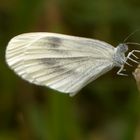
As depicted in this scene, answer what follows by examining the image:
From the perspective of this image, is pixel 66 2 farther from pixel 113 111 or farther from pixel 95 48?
pixel 95 48

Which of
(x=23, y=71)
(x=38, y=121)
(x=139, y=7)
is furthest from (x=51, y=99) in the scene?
(x=139, y=7)

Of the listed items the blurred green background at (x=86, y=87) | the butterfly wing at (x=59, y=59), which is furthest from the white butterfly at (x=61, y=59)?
the blurred green background at (x=86, y=87)

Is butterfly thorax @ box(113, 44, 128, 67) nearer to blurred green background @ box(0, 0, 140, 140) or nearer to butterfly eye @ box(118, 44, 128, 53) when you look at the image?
butterfly eye @ box(118, 44, 128, 53)

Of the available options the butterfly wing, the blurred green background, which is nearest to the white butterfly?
the butterfly wing

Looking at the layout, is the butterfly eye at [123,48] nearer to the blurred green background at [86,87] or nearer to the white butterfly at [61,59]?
the white butterfly at [61,59]

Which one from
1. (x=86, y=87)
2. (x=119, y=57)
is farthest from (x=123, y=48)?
(x=86, y=87)
